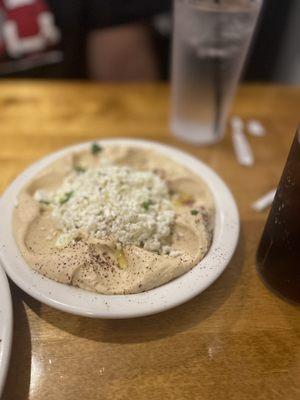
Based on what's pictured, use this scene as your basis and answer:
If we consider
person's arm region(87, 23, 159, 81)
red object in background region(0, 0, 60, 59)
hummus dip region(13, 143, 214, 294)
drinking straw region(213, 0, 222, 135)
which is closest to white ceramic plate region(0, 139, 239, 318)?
hummus dip region(13, 143, 214, 294)

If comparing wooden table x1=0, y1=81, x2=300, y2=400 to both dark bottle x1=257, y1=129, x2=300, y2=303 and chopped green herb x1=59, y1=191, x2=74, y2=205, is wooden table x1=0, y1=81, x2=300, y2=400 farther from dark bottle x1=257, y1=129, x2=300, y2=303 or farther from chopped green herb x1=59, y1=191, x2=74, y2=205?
chopped green herb x1=59, y1=191, x2=74, y2=205

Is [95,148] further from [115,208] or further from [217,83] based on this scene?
[217,83]

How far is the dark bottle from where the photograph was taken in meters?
0.58

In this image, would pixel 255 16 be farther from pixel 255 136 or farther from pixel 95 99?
pixel 95 99

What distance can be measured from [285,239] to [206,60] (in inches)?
Result: 21.4

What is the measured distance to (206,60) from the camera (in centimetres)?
96

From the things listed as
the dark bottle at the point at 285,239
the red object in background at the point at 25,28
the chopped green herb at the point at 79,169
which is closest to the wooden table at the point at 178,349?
the dark bottle at the point at 285,239

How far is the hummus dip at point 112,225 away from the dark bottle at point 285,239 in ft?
0.36

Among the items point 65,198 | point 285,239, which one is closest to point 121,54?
point 65,198

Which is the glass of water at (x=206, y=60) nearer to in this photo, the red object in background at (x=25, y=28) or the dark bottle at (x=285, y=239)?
the dark bottle at (x=285, y=239)

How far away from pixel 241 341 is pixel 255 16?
73 cm

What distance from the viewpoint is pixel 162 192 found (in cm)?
75

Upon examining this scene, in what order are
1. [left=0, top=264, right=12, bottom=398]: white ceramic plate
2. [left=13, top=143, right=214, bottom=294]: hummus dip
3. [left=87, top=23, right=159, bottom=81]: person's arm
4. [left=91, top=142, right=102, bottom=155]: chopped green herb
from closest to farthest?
[left=0, top=264, right=12, bottom=398]: white ceramic plate
[left=13, top=143, right=214, bottom=294]: hummus dip
[left=91, top=142, right=102, bottom=155]: chopped green herb
[left=87, top=23, right=159, bottom=81]: person's arm

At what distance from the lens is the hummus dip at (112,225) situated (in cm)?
59
